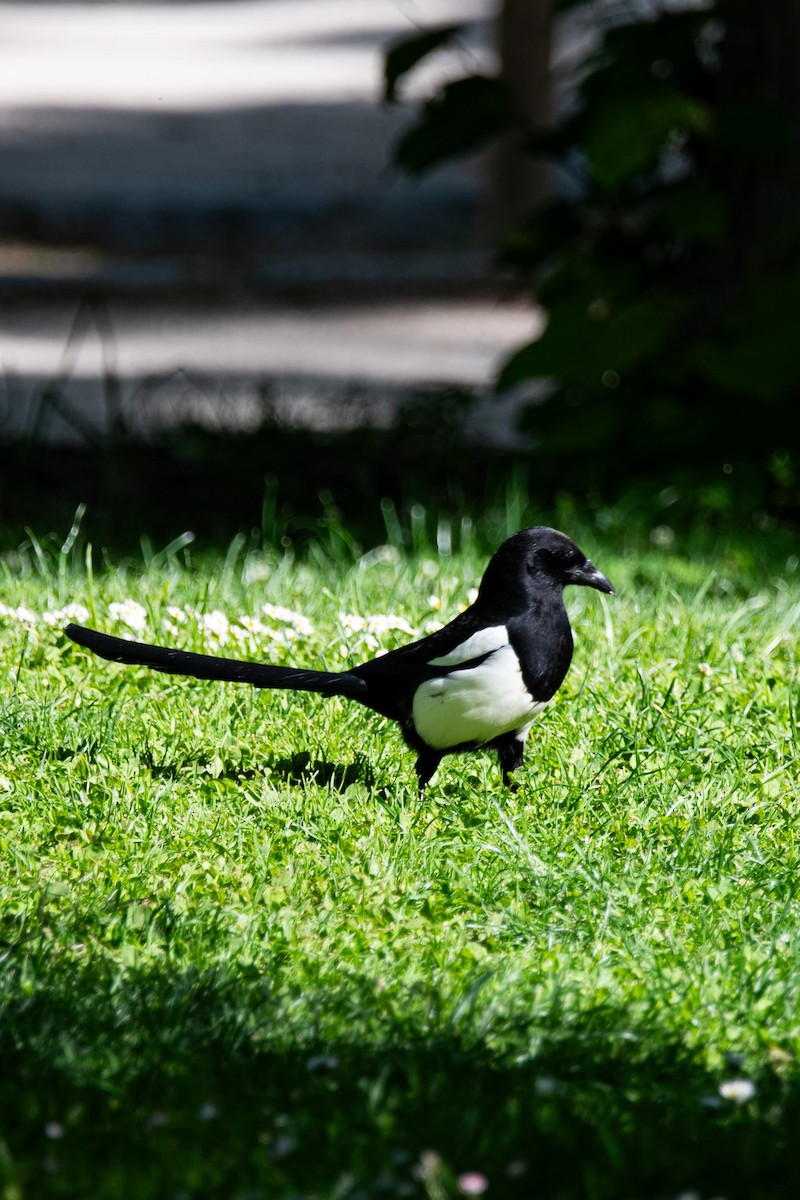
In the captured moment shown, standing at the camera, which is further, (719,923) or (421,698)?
(421,698)

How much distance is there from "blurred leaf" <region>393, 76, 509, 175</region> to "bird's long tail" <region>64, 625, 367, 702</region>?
3.17 meters

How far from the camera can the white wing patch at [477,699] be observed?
10.5 feet

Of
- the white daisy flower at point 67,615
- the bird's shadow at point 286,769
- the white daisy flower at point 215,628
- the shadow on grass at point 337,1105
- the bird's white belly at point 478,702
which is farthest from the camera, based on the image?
the white daisy flower at point 67,615

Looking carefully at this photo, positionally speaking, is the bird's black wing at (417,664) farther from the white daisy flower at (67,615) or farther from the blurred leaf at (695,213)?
the blurred leaf at (695,213)

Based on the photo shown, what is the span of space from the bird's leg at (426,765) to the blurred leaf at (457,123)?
127 inches

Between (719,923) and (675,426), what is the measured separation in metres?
3.33

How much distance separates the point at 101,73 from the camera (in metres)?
21.1

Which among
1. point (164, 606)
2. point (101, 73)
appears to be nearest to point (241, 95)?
point (101, 73)

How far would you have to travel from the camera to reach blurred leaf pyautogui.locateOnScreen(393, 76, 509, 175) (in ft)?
19.5

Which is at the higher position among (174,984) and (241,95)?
(241,95)

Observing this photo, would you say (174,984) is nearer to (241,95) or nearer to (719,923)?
(719,923)

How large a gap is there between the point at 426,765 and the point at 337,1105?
1.15m

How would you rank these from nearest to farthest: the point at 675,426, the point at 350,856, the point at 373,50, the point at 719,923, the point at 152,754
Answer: the point at 719,923
the point at 350,856
the point at 152,754
the point at 675,426
the point at 373,50

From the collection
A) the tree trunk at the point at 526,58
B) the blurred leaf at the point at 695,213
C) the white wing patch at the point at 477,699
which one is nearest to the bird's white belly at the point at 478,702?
the white wing patch at the point at 477,699
